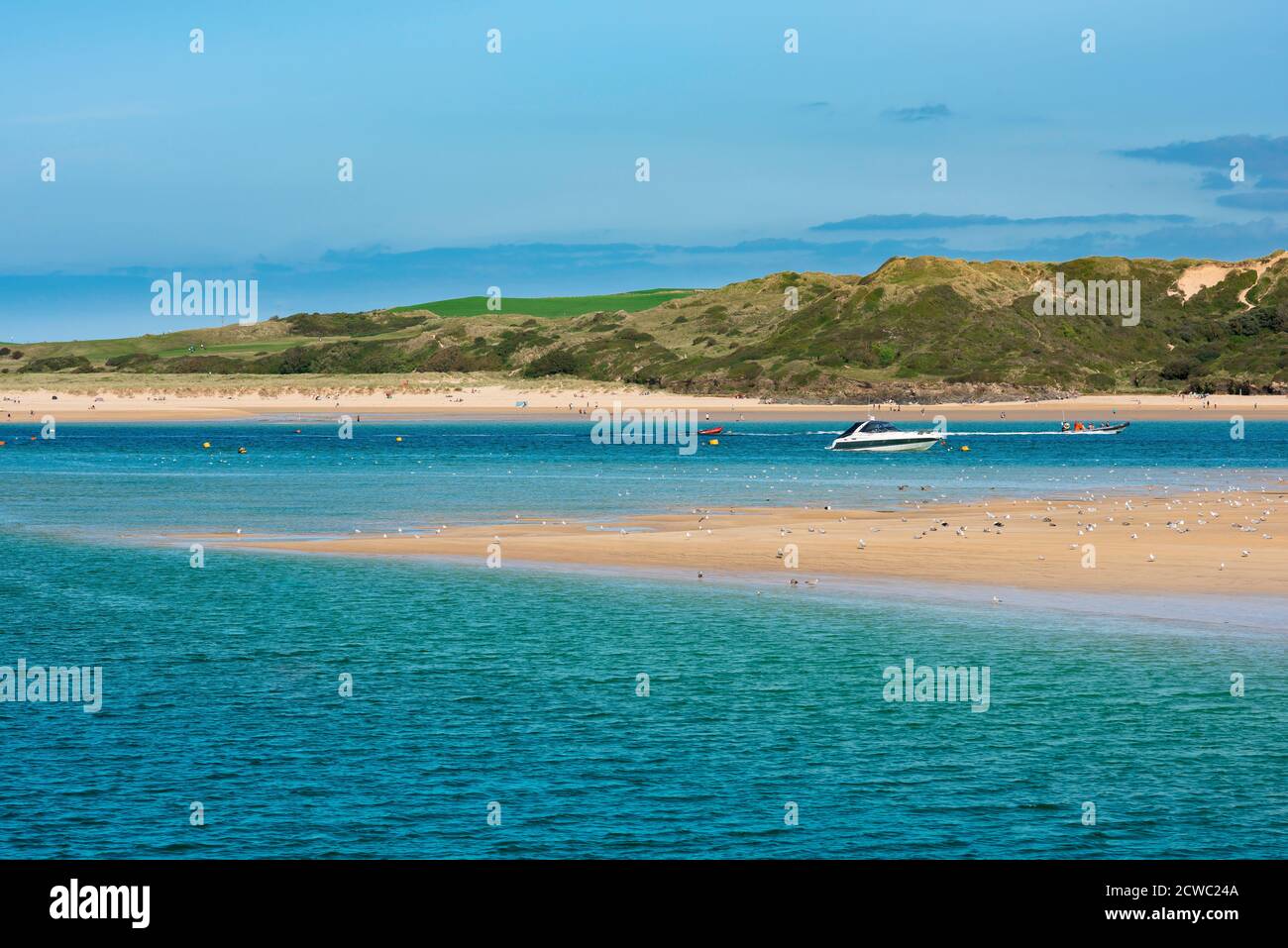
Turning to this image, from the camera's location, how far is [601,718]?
71.2 feet

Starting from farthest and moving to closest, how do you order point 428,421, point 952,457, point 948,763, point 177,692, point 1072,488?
point 428,421 → point 952,457 → point 1072,488 → point 177,692 → point 948,763

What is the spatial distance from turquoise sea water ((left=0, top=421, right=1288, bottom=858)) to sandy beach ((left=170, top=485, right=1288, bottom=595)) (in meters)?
2.33

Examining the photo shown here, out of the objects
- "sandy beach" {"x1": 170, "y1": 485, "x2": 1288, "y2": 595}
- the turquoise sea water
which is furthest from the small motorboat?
the turquoise sea water

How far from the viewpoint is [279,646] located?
27.5 meters

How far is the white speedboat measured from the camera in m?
101

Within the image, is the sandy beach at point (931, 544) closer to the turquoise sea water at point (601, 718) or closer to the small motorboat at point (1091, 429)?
the turquoise sea water at point (601, 718)

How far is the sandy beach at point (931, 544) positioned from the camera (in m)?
34.9

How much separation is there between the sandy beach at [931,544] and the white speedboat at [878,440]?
1807 inches

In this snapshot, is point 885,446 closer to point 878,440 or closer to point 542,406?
point 878,440

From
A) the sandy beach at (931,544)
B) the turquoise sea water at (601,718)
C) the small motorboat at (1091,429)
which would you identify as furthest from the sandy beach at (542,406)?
the turquoise sea water at (601,718)
